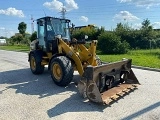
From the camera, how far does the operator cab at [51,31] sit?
27.5ft

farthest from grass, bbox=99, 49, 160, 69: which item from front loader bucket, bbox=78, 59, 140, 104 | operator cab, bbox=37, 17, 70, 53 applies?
operator cab, bbox=37, 17, 70, 53

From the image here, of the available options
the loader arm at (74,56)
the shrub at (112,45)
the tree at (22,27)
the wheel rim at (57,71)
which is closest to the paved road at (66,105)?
the wheel rim at (57,71)

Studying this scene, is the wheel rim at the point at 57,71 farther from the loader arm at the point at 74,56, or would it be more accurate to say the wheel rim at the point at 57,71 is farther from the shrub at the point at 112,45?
the shrub at the point at 112,45

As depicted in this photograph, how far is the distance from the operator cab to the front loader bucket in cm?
279

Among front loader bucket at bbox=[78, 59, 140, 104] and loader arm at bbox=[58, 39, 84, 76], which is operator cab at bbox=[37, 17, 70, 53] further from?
front loader bucket at bbox=[78, 59, 140, 104]

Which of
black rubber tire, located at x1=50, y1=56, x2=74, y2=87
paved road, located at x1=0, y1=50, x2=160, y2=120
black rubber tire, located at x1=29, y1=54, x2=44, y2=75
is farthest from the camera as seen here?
black rubber tire, located at x1=29, y1=54, x2=44, y2=75

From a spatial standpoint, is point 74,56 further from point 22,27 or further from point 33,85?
point 22,27

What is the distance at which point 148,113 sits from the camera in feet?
15.2

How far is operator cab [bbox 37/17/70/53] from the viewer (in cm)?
837


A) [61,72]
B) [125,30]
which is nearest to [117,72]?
[61,72]

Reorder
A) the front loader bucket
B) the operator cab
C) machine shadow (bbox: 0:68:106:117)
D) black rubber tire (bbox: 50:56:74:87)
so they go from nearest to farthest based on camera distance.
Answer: machine shadow (bbox: 0:68:106:117), the front loader bucket, black rubber tire (bbox: 50:56:74:87), the operator cab

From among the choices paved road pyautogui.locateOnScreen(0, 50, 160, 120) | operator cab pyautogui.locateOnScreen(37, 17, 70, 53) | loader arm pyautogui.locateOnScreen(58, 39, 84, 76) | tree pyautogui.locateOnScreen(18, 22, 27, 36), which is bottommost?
paved road pyautogui.locateOnScreen(0, 50, 160, 120)

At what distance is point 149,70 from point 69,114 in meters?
6.40

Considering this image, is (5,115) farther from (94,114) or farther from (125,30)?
(125,30)
